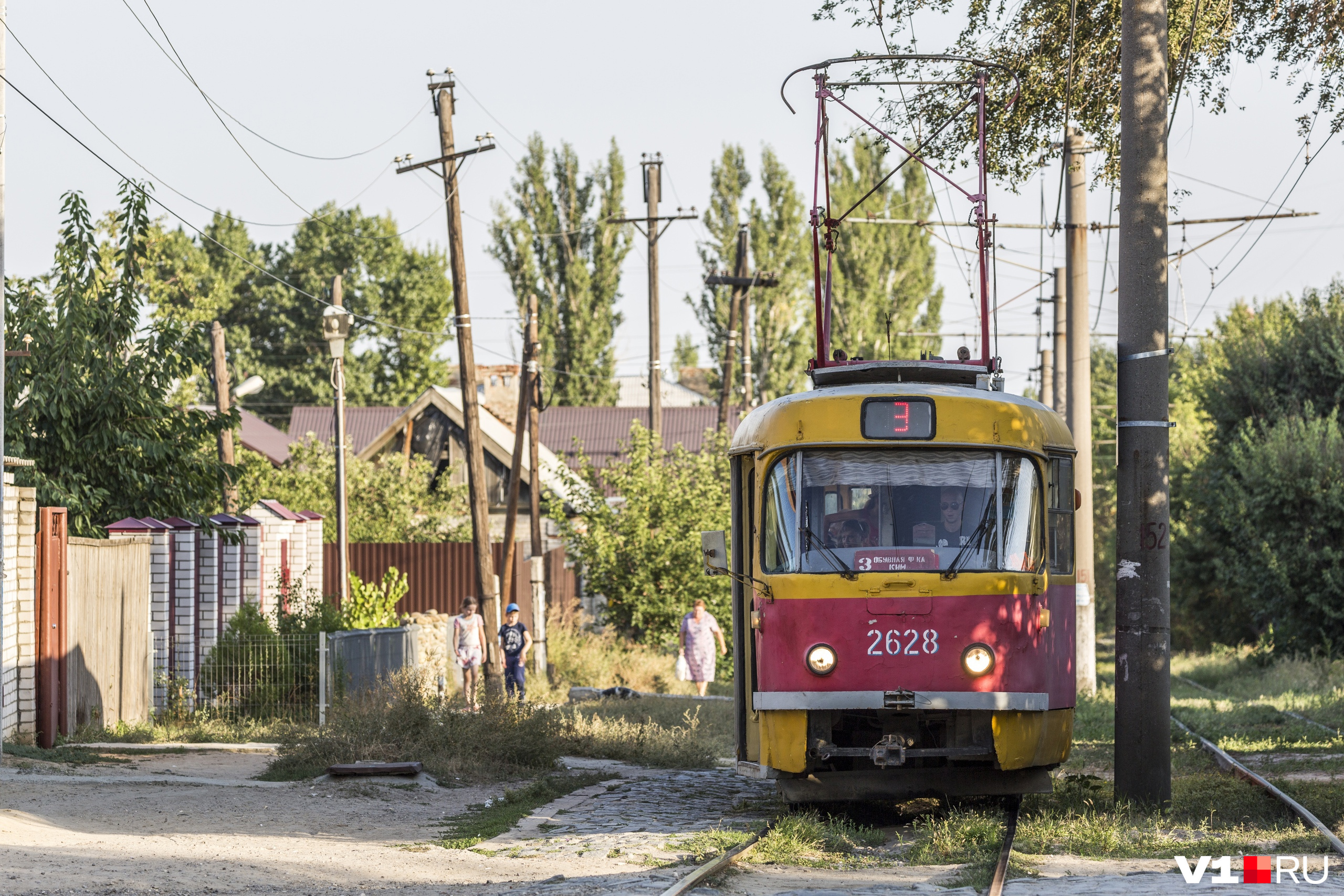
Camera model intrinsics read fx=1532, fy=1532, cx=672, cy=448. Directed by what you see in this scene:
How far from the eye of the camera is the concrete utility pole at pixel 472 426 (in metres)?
23.5

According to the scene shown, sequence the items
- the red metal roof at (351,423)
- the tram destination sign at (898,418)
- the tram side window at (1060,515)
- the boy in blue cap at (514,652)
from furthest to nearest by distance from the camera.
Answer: the red metal roof at (351,423) → the boy in blue cap at (514,652) → the tram side window at (1060,515) → the tram destination sign at (898,418)

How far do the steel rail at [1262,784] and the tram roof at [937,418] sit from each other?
288cm

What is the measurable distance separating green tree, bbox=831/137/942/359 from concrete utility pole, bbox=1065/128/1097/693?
3273 centimetres

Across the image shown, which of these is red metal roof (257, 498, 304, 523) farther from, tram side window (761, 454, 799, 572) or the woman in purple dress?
tram side window (761, 454, 799, 572)

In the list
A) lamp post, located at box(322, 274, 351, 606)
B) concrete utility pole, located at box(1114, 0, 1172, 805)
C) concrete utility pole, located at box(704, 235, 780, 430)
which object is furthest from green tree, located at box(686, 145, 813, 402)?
concrete utility pole, located at box(1114, 0, 1172, 805)

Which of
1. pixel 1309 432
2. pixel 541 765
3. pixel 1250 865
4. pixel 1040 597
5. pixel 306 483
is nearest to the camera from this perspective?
pixel 1250 865

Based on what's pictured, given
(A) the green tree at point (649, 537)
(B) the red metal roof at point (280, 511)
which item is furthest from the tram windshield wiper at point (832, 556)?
(A) the green tree at point (649, 537)

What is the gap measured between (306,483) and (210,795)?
92.8 feet

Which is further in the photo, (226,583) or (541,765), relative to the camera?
(226,583)

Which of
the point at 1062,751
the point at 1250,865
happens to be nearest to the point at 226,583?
the point at 1062,751

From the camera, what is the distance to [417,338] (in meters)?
67.4

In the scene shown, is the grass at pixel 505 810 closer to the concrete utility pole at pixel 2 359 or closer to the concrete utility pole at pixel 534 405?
the concrete utility pole at pixel 2 359

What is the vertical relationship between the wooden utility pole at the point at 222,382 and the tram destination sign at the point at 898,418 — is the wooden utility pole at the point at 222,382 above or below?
above

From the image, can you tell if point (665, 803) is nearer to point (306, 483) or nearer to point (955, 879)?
point (955, 879)
